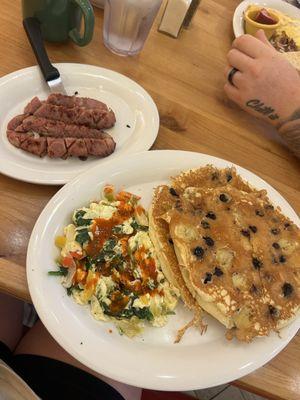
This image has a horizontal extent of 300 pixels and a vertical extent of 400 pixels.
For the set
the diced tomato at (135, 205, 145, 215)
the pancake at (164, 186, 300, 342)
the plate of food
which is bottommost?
the diced tomato at (135, 205, 145, 215)

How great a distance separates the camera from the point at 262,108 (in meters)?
1.23

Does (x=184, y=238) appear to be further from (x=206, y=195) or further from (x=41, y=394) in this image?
(x=41, y=394)

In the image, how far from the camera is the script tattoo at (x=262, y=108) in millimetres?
1228

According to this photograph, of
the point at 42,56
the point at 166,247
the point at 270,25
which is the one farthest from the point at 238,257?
the point at 270,25

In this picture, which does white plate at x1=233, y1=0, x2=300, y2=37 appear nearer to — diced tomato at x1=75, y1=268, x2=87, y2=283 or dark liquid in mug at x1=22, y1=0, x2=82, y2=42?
dark liquid in mug at x1=22, y1=0, x2=82, y2=42

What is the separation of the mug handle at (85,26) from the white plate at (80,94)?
0.25 ft

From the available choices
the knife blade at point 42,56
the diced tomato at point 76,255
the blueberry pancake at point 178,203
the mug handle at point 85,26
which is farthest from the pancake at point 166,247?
the mug handle at point 85,26

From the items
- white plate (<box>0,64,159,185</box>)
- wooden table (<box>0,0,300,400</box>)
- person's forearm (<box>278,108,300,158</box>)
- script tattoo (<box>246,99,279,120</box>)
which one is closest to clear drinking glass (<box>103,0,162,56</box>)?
wooden table (<box>0,0,300,400</box>)

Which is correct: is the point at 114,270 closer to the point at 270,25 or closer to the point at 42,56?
the point at 42,56

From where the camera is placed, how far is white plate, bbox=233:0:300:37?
4.78 ft

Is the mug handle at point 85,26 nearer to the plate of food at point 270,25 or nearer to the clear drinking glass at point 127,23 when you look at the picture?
the clear drinking glass at point 127,23

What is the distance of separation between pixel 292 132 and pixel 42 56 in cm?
73

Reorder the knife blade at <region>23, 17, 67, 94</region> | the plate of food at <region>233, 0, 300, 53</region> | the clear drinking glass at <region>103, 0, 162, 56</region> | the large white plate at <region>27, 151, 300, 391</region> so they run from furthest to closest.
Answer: the plate of food at <region>233, 0, 300, 53</region> < the clear drinking glass at <region>103, 0, 162, 56</region> < the knife blade at <region>23, 17, 67, 94</region> < the large white plate at <region>27, 151, 300, 391</region>

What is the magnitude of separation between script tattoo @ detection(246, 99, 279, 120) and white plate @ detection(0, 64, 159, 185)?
31 cm
